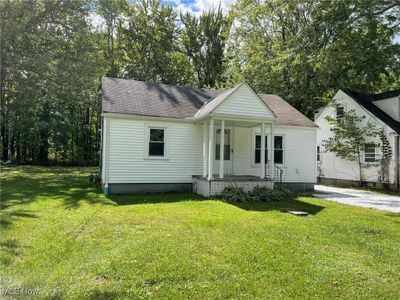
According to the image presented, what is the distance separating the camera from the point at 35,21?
18469 millimetres

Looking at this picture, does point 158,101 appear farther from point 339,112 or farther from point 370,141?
point 370,141

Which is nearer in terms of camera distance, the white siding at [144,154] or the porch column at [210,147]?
the porch column at [210,147]

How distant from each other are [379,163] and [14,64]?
67.6ft

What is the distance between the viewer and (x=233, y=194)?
36.6ft

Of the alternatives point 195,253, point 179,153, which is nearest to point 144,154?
point 179,153

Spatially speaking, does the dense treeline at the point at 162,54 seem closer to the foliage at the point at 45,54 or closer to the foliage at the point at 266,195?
the foliage at the point at 45,54

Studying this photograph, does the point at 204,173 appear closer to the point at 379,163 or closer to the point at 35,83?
the point at 379,163

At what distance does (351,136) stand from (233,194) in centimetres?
1011

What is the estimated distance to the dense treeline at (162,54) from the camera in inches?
474

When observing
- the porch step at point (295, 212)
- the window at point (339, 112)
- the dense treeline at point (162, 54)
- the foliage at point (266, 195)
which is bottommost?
the porch step at point (295, 212)

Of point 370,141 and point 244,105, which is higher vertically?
point 244,105

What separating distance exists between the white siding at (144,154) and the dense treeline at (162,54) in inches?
209

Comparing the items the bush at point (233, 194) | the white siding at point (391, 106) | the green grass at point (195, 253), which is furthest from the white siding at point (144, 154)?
the white siding at point (391, 106)

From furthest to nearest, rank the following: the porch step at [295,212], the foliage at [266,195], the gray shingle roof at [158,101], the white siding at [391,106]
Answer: the white siding at [391,106]
the gray shingle roof at [158,101]
the foliage at [266,195]
the porch step at [295,212]
